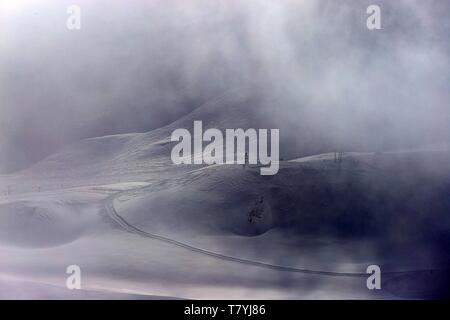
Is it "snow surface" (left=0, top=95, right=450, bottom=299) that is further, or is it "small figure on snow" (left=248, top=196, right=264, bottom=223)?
"small figure on snow" (left=248, top=196, right=264, bottom=223)

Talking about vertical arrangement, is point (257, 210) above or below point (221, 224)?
above

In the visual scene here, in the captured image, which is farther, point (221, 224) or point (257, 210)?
point (257, 210)

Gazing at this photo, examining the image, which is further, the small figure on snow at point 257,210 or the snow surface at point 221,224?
the small figure on snow at point 257,210

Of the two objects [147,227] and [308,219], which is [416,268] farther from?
[147,227]

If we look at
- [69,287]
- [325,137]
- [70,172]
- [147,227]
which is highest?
[325,137]

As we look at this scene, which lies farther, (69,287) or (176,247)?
(176,247)

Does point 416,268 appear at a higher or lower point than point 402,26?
lower
